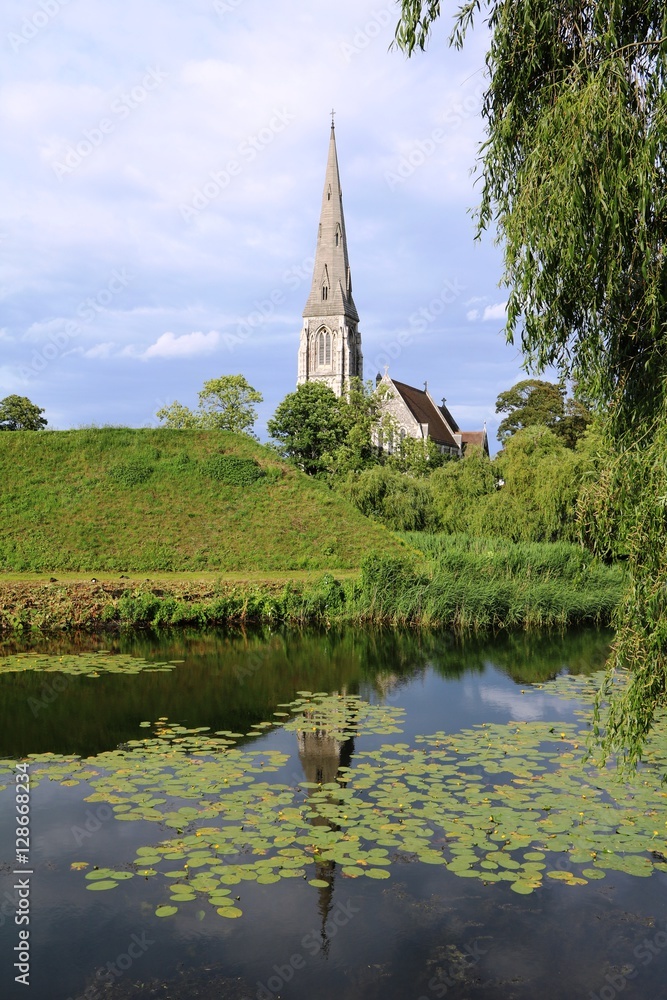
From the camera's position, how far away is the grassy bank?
19938mm

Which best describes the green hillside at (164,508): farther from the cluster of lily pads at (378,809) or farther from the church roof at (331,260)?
the church roof at (331,260)

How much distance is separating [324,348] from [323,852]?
83.4m

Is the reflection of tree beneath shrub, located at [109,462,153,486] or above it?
beneath

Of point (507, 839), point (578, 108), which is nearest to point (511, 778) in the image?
point (507, 839)

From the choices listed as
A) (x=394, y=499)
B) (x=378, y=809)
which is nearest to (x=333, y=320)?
(x=394, y=499)

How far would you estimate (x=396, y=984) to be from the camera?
17.5ft

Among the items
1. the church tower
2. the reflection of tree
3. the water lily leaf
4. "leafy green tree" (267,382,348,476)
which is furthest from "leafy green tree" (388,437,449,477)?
the water lily leaf

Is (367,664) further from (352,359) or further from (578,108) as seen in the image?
(352,359)

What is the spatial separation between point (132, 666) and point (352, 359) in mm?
75987

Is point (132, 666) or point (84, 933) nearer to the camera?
point (84, 933)

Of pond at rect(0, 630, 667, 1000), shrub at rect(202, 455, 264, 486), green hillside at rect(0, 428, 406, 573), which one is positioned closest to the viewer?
pond at rect(0, 630, 667, 1000)

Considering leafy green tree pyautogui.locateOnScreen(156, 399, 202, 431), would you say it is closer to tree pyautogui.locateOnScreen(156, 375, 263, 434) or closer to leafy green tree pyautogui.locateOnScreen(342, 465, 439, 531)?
tree pyautogui.locateOnScreen(156, 375, 263, 434)

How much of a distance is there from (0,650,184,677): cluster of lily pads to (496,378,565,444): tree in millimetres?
44189

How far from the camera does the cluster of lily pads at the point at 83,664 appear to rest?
14531 millimetres
